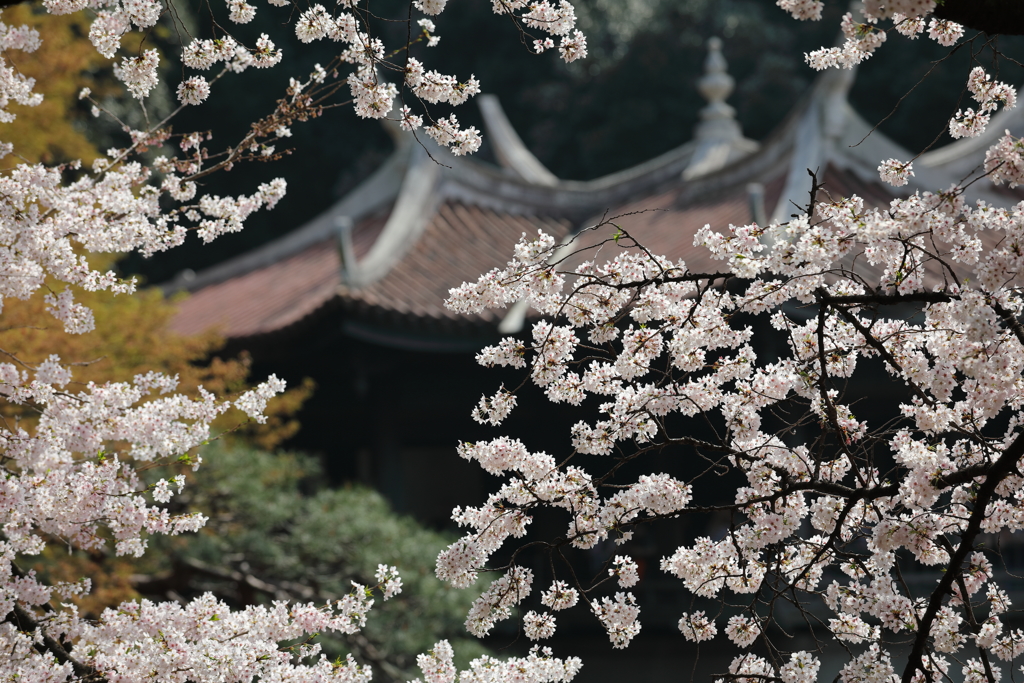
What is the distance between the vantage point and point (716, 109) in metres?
12.5

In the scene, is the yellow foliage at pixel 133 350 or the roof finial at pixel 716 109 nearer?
the yellow foliage at pixel 133 350

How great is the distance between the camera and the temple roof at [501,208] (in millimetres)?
9344

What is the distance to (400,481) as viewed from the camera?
9.94 meters

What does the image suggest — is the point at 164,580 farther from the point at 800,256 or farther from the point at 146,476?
the point at 800,256

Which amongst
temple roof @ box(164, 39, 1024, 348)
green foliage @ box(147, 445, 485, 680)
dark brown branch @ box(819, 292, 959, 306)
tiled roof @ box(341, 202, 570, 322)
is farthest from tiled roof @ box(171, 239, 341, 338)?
dark brown branch @ box(819, 292, 959, 306)

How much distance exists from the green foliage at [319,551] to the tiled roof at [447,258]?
1.82m

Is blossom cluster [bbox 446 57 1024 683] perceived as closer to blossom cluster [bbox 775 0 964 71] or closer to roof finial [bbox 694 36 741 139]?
blossom cluster [bbox 775 0 964 71]

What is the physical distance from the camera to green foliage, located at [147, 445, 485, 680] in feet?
23.2

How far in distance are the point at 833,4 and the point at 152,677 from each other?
60.3 feet

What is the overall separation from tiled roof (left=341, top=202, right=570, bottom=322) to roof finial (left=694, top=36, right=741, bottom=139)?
6.63ft

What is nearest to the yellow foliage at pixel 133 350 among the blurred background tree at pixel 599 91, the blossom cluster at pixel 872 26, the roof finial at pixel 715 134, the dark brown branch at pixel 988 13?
the blossom cluster at pixel 872 26

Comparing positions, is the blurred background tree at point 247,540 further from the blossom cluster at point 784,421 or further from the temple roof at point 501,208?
the blossom cluster at point 784,421

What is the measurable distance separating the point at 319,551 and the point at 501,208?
17.4 ft

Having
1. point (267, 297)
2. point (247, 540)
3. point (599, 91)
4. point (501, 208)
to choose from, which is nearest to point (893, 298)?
point (247, 540)
